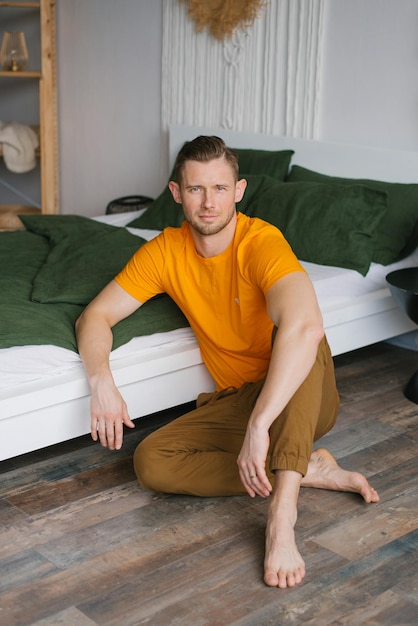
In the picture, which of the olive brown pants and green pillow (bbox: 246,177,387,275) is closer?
the olive brown pants

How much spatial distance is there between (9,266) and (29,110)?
121 inches

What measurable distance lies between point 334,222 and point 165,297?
965mm

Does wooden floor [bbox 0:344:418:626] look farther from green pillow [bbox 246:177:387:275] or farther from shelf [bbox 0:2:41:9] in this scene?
shelf [bbox 0:2:41:9]

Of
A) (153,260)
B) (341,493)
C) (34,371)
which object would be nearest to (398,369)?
(341,493)

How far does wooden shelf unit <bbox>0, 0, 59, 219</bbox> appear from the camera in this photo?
5195mm

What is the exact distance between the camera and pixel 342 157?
394 centimetres

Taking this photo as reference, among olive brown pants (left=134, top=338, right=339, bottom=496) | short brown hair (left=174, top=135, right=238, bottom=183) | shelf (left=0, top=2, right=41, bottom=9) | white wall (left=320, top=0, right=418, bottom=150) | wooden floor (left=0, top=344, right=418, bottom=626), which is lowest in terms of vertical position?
wooden floor (left=0, top=344, right=418, bottom=626)

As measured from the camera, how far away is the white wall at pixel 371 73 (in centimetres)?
369

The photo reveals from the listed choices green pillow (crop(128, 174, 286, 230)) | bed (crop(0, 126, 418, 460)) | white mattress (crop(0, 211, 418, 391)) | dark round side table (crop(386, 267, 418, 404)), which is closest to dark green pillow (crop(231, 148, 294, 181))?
bed (crop(0, 126, 418, 460))

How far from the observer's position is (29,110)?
596cm

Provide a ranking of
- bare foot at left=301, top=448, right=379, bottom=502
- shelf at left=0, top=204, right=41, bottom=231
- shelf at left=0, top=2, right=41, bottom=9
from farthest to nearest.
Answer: shelf at left=0, top=204, right=41, bottom=231 < shelf at left=0, top=2, right=41, bottom=9 < bare foot at left=301, top=448, right=379, bottom=502

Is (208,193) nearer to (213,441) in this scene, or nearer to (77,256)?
(213,441)

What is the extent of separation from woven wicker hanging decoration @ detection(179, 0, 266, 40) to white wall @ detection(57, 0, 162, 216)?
15.8 inches

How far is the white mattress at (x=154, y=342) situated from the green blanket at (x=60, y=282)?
3 cm
